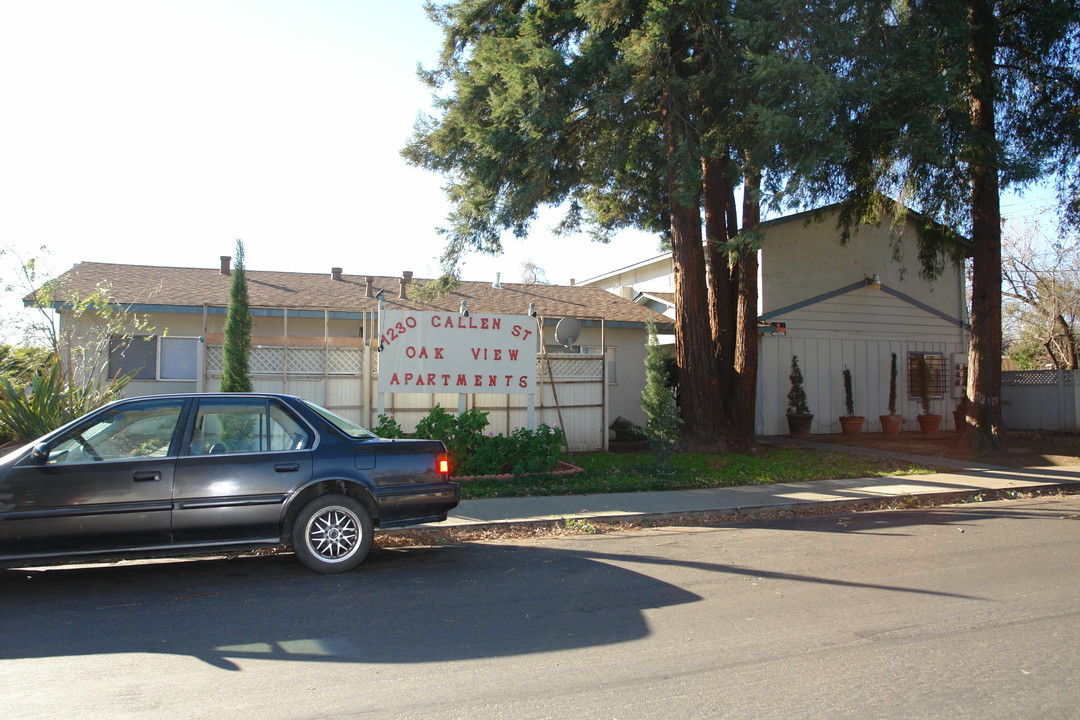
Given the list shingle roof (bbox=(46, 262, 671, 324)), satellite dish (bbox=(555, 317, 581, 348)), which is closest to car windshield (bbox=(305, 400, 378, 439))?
satellite dish (bbox=(555, 317, 581, 348))

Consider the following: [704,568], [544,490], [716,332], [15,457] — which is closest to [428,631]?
[704,568]

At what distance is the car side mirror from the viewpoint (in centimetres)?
628

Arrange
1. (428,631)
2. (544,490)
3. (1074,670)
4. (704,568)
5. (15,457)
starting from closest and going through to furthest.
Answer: (1074,670)
(428,631)
(15,457)
(704,568)
(544,490)

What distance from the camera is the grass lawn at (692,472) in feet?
38.1

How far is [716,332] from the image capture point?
1688 cm

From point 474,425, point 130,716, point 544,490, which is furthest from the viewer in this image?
point 474,425

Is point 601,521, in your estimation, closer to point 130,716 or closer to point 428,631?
point 428,631

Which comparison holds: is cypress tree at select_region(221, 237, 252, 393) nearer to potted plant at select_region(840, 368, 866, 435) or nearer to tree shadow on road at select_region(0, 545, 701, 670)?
tree shadow on road at select_region(0, 545, 701, 670)

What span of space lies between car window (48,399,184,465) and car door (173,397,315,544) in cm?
23

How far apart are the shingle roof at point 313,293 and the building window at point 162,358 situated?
0.94 meters

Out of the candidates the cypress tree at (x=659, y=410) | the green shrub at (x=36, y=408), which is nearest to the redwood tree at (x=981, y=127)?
the cypress tree at (x=659, y=410)

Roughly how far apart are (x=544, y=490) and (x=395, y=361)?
353 cm

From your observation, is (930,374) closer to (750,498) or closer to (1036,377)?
(1036,377)

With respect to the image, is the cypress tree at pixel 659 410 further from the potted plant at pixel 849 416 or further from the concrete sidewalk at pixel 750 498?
the potted plant at pixel 849 416
